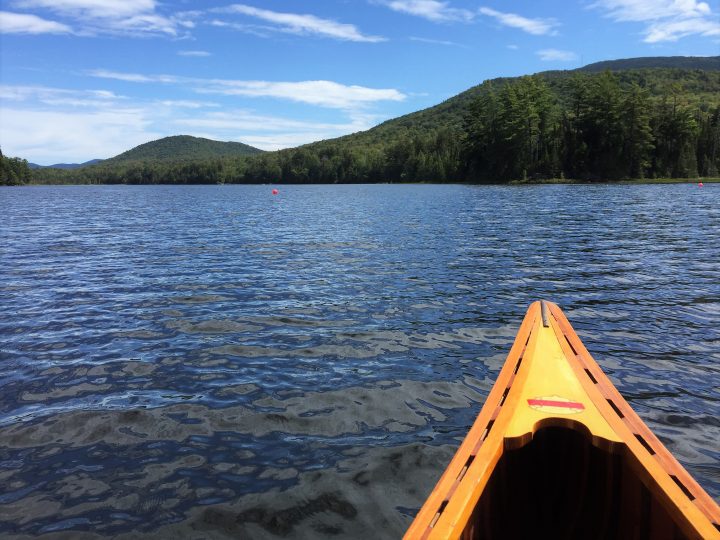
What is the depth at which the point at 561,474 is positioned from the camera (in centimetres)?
543

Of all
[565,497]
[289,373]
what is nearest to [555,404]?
[565,497]

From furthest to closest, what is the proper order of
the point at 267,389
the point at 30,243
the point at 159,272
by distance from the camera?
the point at 30,243 < the point at 159,272 < the point at 267,389

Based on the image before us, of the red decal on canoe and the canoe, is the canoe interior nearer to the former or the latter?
the canoe

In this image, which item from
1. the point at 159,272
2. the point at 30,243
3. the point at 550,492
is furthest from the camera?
the point at 30,243

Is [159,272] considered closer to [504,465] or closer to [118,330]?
[118,330]

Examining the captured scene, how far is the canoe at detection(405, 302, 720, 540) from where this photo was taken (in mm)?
3795

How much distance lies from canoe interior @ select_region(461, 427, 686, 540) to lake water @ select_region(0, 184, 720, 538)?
1159 mm

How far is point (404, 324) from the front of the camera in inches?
480

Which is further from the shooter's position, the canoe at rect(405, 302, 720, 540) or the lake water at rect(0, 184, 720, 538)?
the lake water at rect(0, 184, 720, 538)

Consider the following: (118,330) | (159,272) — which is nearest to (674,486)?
(118,330)

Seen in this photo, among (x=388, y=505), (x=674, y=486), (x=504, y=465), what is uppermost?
(x=674, y=486)

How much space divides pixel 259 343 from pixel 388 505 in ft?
19.7

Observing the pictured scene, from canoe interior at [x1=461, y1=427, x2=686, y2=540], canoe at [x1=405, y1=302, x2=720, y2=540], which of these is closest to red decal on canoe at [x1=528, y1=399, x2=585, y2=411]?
canoe at [x1=405, y1=302, x2=720, y2=540]

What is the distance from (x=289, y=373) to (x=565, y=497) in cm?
542
